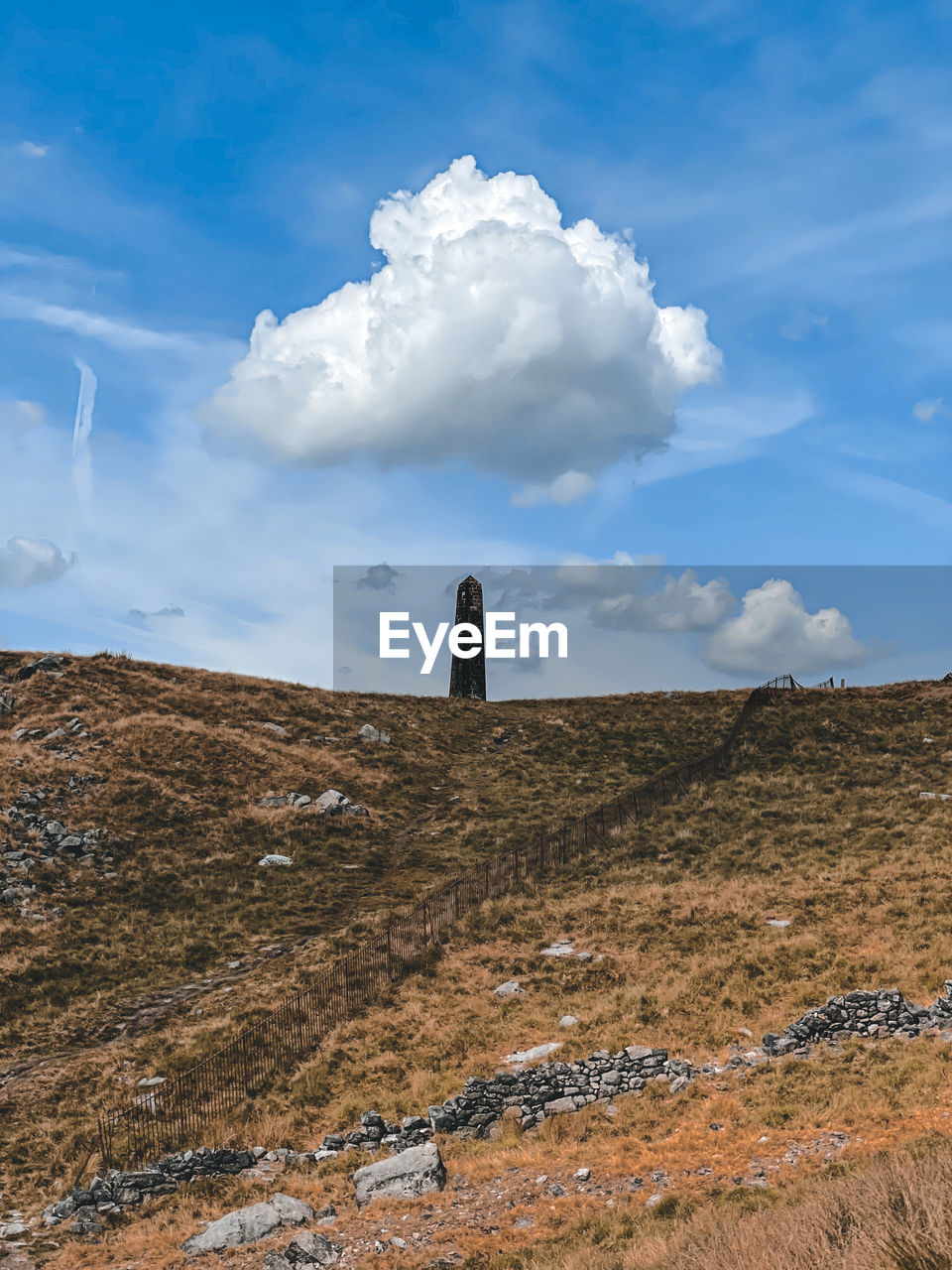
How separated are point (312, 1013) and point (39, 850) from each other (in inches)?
629

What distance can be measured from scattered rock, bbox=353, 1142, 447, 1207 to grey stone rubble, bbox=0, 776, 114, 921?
1923cm

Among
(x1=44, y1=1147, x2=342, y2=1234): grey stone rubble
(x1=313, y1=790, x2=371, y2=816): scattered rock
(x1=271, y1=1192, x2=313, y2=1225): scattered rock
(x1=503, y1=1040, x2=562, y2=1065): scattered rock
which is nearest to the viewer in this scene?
(x1=271, y1=1192, x2=313, y2=1225): scattered rock

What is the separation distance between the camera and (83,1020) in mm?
22984

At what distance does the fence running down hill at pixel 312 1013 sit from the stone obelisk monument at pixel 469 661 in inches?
1234

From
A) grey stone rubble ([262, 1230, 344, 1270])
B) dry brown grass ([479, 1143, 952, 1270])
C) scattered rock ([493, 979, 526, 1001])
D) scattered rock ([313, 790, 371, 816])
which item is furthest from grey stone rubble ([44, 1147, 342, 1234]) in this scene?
scattered rock ([313, 790, 371, 816])

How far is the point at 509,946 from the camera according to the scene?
2589 cm

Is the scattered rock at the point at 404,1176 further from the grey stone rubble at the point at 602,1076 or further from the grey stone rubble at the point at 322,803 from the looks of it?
the grey stone rubble at the point at 322,803

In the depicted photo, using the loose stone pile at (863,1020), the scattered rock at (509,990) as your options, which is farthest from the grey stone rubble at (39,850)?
the loose stone pile at (863,1020)

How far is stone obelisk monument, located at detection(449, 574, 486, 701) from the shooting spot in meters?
69.6

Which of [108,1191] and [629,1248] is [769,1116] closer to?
[629,1248]

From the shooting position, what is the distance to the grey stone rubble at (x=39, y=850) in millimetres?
29688

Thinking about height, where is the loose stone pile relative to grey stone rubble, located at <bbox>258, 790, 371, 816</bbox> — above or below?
below

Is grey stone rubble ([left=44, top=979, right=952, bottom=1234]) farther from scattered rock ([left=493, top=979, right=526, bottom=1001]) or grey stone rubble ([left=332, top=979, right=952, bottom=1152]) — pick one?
scattered rock ([left=493, top=979, right=526, bottom=1001])

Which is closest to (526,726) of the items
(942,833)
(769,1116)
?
(942,833)
